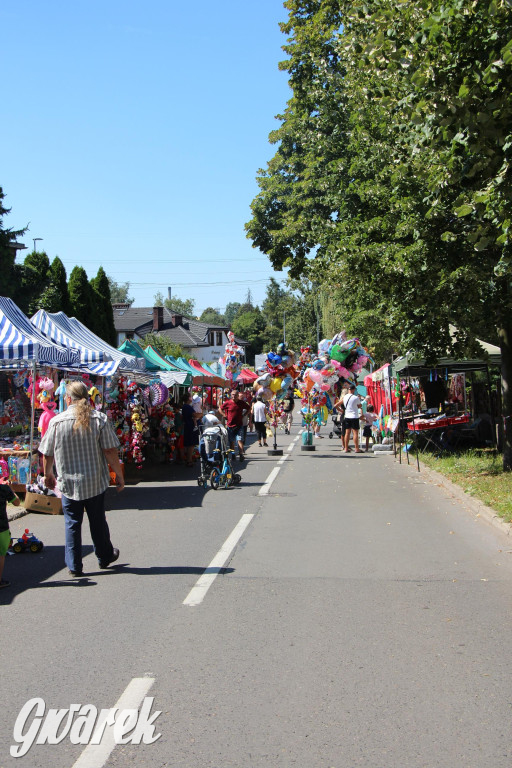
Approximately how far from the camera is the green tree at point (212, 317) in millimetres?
180375

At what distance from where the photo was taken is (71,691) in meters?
4.61

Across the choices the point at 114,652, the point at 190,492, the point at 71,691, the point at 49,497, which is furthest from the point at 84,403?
the point at 190,492

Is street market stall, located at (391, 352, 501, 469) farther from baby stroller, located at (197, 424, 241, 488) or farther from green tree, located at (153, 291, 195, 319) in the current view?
green tree, located at (153, 291, 195, 319)

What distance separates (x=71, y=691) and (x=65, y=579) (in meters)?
3.11

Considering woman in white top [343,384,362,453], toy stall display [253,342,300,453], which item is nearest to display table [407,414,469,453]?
woman in white top [343,384,362,453]

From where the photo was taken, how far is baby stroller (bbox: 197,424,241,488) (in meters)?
15.0

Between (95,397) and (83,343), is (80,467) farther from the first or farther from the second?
(83,343)

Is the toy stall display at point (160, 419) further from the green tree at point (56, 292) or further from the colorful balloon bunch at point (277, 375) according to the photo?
the green tree at point (56, 292)

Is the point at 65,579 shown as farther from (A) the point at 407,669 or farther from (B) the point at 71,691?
(A) the point at 407,669

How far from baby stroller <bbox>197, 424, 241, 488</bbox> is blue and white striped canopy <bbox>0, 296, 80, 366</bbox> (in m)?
2.95

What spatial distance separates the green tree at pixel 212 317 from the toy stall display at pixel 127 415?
533 ft

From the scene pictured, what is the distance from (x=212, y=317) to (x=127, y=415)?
6575 inches

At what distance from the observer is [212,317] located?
182m

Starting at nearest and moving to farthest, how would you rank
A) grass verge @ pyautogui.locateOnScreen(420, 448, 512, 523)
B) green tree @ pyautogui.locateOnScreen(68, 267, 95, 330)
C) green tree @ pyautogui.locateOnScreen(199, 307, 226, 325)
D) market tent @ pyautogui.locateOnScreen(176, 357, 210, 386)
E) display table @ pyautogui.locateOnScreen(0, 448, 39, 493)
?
grass verge @ pyautogui.locateOnScreen(420, 448, 512, 523), display table @ pyautogui.locateOnScreen(0, 448, 39, 493), market tent @ pyautogui.locateOnScreen(176, 357, 210, 386), green tree @ pyautogui.locateOnScreen(68, 267, 95, 330), green tree @ pyautogui.locateOnScreen(199, 307, 226, 325)
